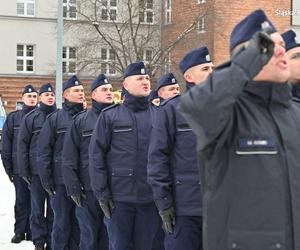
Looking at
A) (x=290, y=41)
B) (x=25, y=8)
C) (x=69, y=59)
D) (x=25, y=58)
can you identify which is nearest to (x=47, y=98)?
(x=290, y=41)

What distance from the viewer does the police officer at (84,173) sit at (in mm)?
6422

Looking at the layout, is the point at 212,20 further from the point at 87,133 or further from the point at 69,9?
the point at 87,133

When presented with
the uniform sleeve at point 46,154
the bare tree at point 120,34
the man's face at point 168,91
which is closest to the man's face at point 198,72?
the man's face at point 168,91

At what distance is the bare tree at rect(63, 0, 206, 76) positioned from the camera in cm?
3219

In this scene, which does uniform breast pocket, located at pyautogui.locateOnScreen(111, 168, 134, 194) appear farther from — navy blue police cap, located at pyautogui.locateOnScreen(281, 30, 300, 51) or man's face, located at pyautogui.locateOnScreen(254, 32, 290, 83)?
man's face, located at pyautogui.locateOnScreen(254, 32, 290, 83)

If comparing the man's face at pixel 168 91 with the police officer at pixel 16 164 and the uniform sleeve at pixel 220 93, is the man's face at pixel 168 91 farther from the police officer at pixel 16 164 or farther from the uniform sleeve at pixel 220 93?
the uniform sleeve at pixel 220 93

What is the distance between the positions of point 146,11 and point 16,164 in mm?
27880

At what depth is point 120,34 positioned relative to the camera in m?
33.2

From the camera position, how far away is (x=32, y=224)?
312 inches

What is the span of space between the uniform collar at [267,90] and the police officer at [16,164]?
6473 mm

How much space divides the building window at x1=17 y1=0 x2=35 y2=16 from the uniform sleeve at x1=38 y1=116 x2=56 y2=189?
32.0 m

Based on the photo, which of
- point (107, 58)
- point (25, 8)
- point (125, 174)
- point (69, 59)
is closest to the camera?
point (125, 174)

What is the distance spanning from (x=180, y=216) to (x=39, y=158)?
292 centimetres

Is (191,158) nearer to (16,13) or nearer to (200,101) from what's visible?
(200,101)
